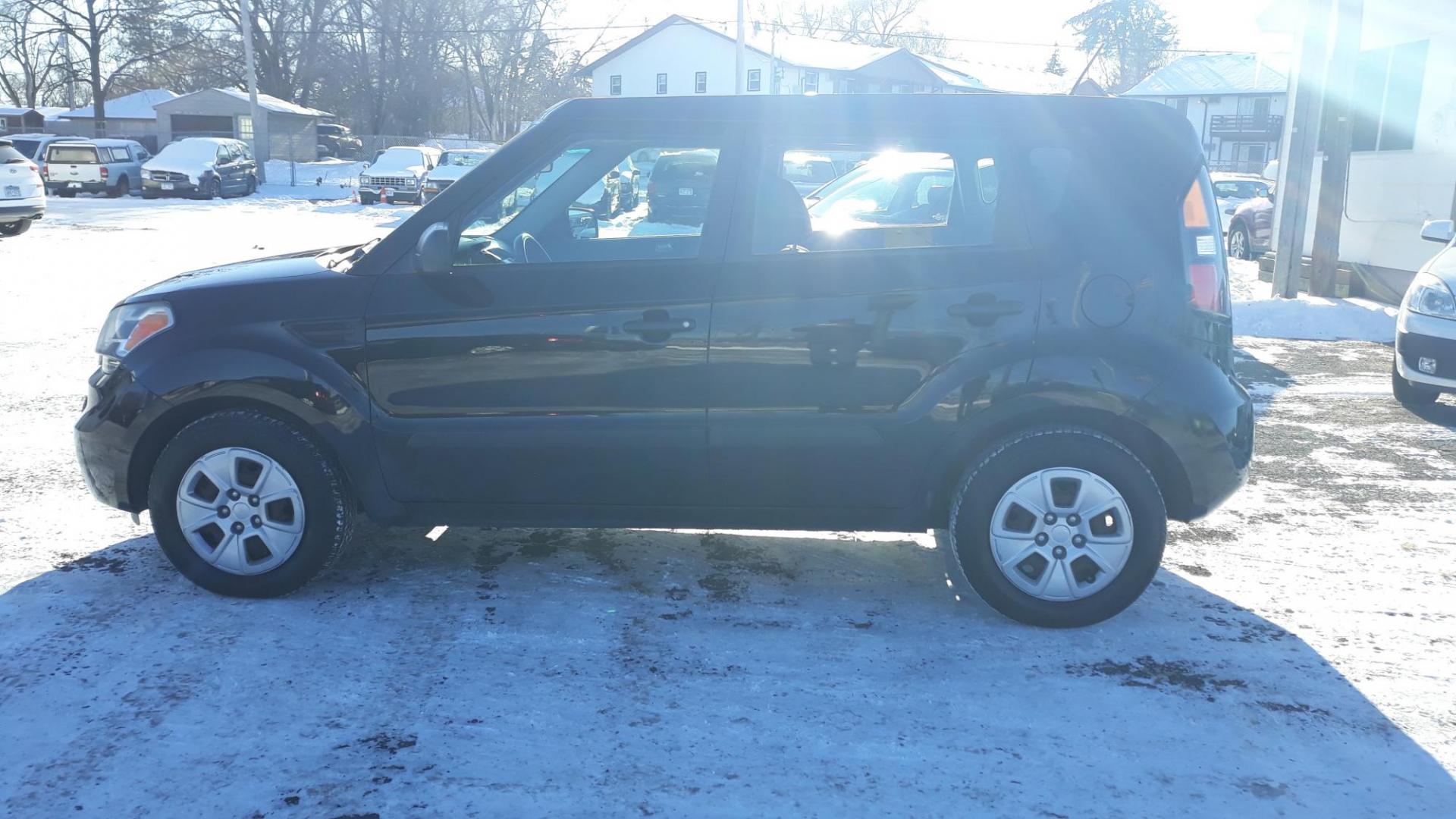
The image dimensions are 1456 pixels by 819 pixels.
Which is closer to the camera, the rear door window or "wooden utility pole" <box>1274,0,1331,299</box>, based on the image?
the rear door window

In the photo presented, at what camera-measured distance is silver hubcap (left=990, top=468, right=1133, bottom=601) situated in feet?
13.5

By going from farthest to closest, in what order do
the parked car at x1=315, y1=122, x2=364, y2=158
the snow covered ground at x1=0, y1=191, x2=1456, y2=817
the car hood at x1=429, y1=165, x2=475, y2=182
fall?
the parked car at x1=315, y1=122, x2=364, y2=158
the car hood at x1=429, y1=165, x2=475, y2=182
the snow covered ground at x1=0, y1=191, x2=1456, y2=817

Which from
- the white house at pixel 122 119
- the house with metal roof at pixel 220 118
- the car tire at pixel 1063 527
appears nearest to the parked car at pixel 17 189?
the car tire at pixel 1063 527

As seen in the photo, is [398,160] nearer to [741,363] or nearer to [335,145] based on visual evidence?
[335,145]

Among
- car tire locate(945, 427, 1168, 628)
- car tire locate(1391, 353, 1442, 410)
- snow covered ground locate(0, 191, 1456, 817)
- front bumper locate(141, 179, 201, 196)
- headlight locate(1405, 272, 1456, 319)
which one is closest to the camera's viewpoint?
snow covered ground locate(0, 191, 1456, 817)

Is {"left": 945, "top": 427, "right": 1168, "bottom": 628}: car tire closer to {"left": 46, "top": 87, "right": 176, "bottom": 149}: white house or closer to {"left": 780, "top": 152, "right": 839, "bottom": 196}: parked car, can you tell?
{"left": 780, "top": 152, "right": 839, "bottom": 196}: parked car

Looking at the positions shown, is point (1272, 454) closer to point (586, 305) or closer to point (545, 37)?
point (586, 305)

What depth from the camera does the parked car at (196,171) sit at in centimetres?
3341

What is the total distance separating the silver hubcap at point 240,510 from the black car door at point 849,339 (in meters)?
1.58

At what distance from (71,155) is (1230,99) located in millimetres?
57172

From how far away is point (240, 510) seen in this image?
4309 mm

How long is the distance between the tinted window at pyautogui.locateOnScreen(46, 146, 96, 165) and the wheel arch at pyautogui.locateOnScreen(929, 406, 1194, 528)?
35.8 metres

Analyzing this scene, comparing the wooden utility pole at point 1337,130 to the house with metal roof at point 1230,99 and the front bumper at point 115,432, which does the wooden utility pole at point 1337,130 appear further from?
the house with metal roof at point 1230,99

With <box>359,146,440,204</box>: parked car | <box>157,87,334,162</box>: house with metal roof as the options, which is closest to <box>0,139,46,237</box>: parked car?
<box>359,146,440,204</box>: parked car
